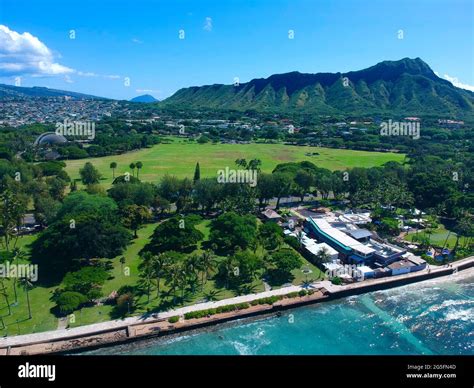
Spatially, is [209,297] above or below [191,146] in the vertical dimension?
below

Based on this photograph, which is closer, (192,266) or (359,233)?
(192,266)

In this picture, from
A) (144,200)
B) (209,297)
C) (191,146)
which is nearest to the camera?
(209,297)

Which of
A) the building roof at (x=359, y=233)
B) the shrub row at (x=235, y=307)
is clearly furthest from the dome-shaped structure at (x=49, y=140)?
the shrub row at (x=235, y=307)

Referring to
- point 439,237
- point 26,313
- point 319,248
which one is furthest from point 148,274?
point 439,237

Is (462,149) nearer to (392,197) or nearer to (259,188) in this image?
(392,197)

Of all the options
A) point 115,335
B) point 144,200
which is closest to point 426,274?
point 115,335
